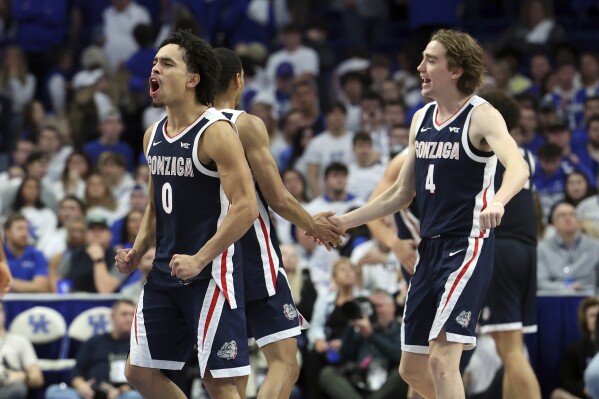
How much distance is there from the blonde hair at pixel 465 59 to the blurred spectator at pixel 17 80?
468 inches

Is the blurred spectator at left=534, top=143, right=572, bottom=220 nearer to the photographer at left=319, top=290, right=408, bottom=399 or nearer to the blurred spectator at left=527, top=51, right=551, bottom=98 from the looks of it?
the blurred spectator at left=527, top=51, right=551, bottom=98

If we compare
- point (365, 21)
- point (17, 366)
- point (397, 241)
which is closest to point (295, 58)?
point (365, 21)

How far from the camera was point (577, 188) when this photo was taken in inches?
511

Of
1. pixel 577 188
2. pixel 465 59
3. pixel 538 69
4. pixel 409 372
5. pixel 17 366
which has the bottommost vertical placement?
pixel 17 366

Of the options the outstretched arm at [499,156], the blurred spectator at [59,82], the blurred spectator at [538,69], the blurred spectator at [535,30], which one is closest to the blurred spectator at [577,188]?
the blurred spectator at [538,69]

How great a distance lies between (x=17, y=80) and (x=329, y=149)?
546 centimetres

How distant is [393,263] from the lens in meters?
11.6

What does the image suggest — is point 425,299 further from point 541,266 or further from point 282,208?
point 541,266

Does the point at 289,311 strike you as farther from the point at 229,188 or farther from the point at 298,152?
the point at 298,152

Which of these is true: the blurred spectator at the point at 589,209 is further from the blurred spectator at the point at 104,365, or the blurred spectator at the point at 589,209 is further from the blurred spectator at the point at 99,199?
the blurred spectator at the point at 99,199

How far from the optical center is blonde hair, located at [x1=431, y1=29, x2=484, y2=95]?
7070 mm

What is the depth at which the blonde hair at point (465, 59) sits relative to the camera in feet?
23.2

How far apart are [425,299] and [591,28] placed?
12.0 m

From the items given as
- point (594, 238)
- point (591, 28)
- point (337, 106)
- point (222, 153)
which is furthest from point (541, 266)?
point (591, 28)
